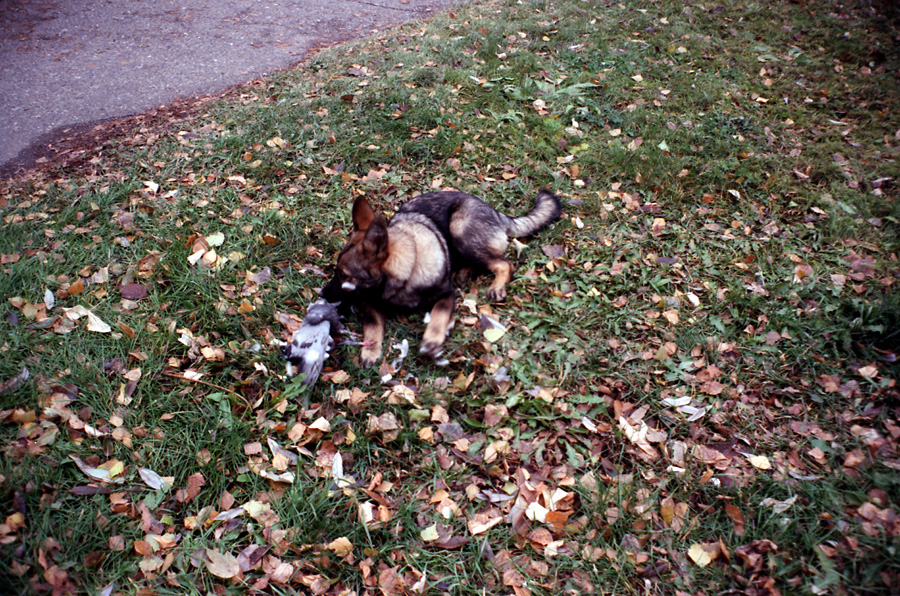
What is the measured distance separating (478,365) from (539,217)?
1637mm

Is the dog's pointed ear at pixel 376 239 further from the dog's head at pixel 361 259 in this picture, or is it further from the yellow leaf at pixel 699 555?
the yellow leaf at pixel 699 555

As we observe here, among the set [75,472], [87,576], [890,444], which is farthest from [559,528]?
[75,472]

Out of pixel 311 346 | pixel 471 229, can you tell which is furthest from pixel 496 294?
pixel 311 346

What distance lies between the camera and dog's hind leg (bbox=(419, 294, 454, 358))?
3.48 meters

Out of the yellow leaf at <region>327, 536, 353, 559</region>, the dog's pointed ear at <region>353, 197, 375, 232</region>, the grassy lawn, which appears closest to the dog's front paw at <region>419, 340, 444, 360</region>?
the grassy lawn

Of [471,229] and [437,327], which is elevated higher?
[471,229]

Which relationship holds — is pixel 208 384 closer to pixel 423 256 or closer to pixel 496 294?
pixel 423 256

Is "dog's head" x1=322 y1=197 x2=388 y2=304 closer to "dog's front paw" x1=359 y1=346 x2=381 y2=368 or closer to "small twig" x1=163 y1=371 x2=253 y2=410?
"dog's front paw" x1=359 y1=346 x2=381 y2=368

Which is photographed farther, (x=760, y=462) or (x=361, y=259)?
(x=361, y=259)

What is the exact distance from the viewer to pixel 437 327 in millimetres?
3570

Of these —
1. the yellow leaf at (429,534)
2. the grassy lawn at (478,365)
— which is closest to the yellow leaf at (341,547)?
the grassy lawn at (478,365)

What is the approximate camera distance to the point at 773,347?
11.8 feet

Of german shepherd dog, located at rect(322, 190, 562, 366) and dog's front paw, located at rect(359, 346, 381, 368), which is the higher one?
german shepherd dog, located at rect(322, 190, 562, 366)

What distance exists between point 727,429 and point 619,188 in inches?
106
